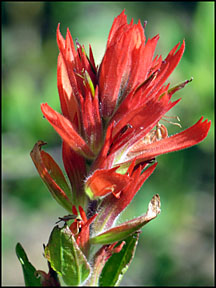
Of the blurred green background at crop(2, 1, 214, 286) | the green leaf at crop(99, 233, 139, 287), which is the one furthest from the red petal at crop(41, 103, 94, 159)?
the blurred green background at crop(2, 1, 214, 286)

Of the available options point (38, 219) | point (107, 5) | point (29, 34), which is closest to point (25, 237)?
point (38, 219)

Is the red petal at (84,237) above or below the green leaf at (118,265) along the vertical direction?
above

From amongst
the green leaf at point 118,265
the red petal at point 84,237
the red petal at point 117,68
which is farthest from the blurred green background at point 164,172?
the red petal at point 117,68

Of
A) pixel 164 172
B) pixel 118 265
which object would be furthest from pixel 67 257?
pixel 164 172

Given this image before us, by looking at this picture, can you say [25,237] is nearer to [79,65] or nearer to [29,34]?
[29,34]

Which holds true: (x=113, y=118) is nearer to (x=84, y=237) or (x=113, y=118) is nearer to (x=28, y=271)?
(x=84, y=237)

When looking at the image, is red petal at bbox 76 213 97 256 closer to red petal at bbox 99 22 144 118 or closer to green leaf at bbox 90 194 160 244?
green leaf at bbox 90 194 160 244

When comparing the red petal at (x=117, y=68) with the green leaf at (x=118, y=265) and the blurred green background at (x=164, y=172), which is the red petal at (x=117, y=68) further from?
the blurred green background at (x=164, y=172)

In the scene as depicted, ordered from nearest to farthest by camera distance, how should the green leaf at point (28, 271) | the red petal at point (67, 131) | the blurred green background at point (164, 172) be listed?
the red petal at point (67, 131), the green leaf at point (28, 271), the blurred green background at point (164, 172)
